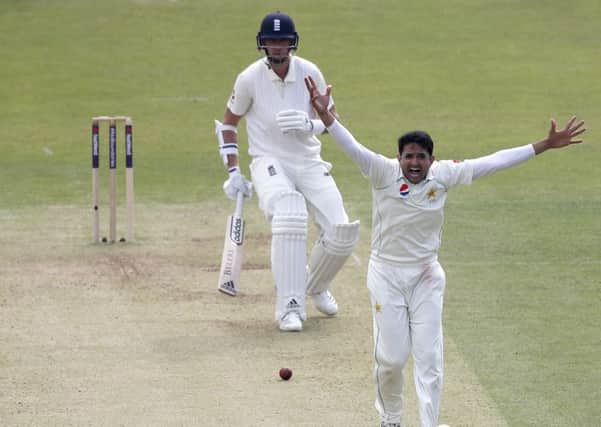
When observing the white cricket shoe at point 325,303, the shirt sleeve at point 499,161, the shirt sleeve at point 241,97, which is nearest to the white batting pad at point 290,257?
the white cricket shoe at point 325,303

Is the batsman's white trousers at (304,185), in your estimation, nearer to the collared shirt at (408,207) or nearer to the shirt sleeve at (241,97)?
the shirt sleeve at (241,97)

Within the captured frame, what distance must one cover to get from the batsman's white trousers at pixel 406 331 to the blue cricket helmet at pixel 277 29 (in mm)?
2687

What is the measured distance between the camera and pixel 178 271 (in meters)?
10.8

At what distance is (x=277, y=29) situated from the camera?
923 cm

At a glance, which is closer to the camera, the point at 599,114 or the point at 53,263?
the point at 53,263

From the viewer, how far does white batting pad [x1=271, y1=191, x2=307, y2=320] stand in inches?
361

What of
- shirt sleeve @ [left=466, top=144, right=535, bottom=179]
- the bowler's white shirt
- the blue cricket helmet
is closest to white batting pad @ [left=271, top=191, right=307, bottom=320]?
the blue cricket helmet

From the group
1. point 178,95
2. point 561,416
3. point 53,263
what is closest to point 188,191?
point 53,263

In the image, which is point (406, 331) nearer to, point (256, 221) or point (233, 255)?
point (233, 255)

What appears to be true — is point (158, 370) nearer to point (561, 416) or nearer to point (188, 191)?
point (561, 416)

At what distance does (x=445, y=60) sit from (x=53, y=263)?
11489 millimetres

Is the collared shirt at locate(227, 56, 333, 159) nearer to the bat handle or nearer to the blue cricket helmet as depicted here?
the blue cricket helmet

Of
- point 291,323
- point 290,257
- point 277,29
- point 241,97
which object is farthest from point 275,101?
point 291,323

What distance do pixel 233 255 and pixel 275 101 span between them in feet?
3.59
